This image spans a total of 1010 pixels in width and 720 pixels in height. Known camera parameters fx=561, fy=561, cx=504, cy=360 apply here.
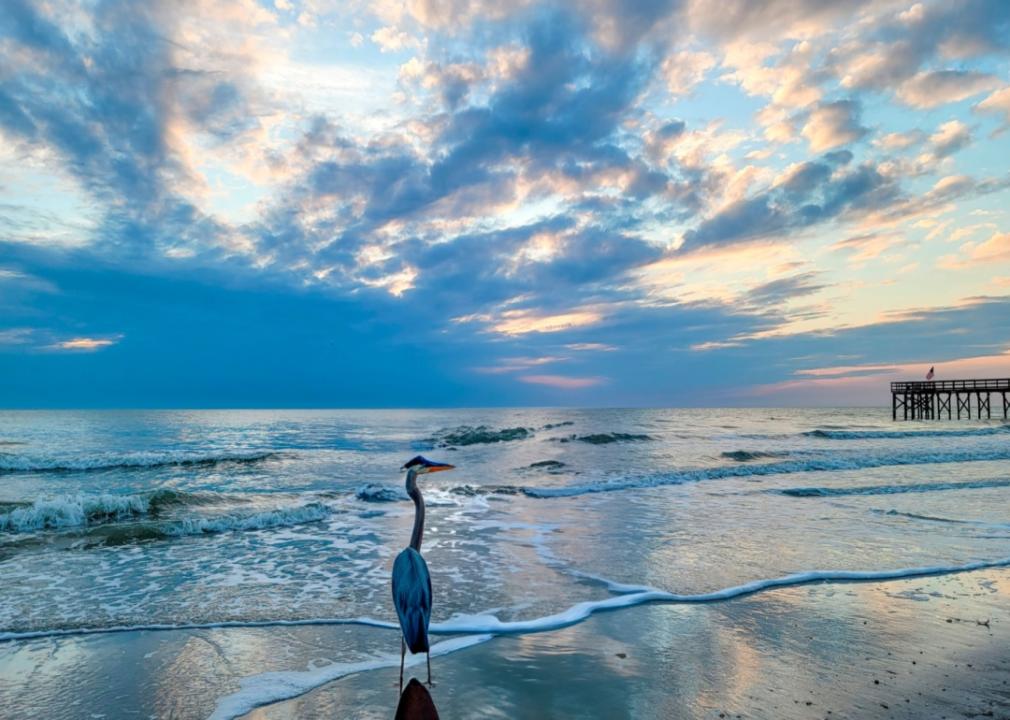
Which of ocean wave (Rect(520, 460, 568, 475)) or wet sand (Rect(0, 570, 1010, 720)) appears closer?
wet sand (Rect(0, 570, 1010, 720))

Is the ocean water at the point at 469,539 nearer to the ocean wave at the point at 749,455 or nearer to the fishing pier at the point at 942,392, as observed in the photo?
the ocean wave at the point at 749,455

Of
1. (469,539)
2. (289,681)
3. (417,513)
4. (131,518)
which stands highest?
(417,513)

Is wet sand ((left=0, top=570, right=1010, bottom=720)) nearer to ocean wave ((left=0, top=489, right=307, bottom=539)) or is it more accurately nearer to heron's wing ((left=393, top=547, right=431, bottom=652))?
heron's wing ((left=393, top=547, right=431, bottom=652))

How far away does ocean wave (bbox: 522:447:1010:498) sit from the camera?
1809cm

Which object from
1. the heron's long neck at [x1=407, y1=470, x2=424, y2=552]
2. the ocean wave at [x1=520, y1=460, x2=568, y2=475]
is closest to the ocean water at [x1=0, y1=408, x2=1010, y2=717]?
the ocean wave at [x1=520, y1=460, x2=568, y2=475]

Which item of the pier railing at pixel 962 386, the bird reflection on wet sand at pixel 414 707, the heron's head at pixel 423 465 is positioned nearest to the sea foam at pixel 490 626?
the bird reflection on wet sand at pixel 414 707

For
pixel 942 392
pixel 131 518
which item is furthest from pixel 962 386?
pixel 131 518

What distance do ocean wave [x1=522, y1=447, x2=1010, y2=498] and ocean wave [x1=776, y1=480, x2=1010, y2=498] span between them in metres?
3.99

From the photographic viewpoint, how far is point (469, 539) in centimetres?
1095

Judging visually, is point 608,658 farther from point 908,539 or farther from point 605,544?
point 908,539

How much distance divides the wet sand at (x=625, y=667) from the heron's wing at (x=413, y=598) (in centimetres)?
107

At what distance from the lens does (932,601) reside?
670 cm

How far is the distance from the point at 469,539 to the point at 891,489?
13.3 metres

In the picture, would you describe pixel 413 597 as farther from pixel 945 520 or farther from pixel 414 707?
pixel 945 520
